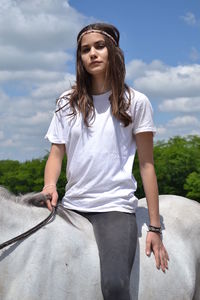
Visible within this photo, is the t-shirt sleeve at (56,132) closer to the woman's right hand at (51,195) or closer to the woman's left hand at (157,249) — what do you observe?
the woman's right hand at (51,195)

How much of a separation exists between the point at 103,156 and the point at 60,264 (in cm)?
90

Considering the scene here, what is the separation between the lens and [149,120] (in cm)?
389

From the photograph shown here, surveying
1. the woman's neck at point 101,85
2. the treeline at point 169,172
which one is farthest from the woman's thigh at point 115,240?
the treeline at point 169,172

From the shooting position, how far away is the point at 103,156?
3.78 m

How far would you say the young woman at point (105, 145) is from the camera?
12.3 feet

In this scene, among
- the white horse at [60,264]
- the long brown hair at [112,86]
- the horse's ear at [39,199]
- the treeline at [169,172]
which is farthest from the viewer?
the treeline at [169,172]

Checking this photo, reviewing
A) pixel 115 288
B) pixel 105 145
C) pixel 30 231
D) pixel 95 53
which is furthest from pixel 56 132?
pixel 115 288

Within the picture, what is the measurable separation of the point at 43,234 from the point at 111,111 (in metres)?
1.13

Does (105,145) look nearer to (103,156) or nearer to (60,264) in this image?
(103,156)

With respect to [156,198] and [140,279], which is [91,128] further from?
[140,279]

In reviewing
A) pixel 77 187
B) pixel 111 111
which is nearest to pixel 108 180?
pixel 77 187

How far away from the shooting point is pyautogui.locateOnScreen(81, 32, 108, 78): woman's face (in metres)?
3.92

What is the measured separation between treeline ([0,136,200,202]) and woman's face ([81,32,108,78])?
22.8 m

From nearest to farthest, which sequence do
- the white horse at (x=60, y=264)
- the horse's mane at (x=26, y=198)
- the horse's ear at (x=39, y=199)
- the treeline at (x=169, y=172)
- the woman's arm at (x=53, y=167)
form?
the white horse at (x=60, y=264)
the horse's mane at (x=26, y=198)
the horse's ear at (x=39, y=199)
the woman's arm at (x=53, y=167)
the treeline at (x=169, y=172)
